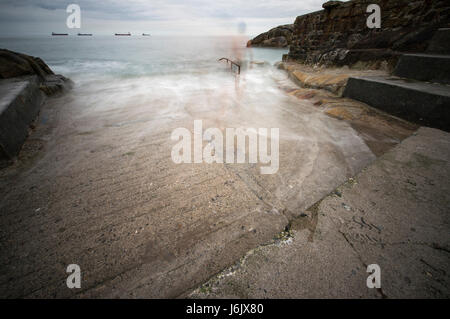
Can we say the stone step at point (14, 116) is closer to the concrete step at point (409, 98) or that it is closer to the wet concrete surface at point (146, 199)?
the wet concrete surface at point (146, 199)

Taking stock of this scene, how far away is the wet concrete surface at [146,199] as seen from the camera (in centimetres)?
137

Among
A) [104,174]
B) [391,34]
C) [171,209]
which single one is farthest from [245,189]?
[391,34]

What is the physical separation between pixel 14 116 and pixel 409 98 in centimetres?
743

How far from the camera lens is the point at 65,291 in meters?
1.27

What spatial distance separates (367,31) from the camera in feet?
21.0

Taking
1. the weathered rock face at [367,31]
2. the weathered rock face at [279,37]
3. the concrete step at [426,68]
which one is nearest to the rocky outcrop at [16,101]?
the concrete step at [426,68]

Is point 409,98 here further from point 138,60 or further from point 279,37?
point 279,37

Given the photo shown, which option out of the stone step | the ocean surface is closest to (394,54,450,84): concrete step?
the stone step

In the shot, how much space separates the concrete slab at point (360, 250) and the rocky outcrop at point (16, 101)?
375 cm

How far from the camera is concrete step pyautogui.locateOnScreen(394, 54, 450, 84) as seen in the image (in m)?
3.53

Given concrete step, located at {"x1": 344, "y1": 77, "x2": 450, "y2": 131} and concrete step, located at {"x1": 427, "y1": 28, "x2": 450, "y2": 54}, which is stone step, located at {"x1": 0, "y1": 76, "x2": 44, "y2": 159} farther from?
concrete step, located at {"x1": 427, "y1": 28, "x2": 450, "y2": 54}
